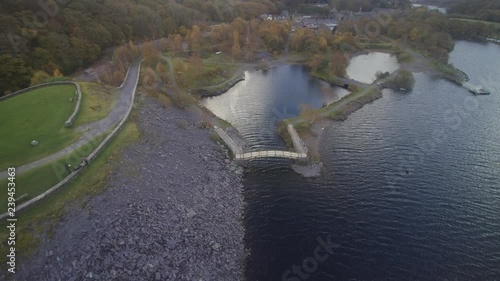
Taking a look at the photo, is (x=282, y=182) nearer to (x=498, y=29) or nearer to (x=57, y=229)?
(x=57, y=229)

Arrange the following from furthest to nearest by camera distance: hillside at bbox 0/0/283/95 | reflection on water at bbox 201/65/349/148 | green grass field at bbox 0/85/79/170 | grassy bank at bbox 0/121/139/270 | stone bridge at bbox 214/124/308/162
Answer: reflection on water at bbox 201/65/349/148, hillside at bbox 0/0/283/95, stone bridge at bbox 214/124/308/162, green grass field at bbox 0/85/79/170, grassy bank at bbox 0/121/139/270

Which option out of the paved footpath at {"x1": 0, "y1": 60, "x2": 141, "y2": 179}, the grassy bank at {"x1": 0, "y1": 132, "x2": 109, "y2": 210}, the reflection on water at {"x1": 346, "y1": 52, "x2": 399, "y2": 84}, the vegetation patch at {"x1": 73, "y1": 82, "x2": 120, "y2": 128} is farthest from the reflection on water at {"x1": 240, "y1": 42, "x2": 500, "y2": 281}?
the reflection on water at {"x1": 346, "y1": 52, "x2": 399, "y2": 84}

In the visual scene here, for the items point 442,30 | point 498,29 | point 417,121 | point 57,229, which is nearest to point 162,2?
point 417,121

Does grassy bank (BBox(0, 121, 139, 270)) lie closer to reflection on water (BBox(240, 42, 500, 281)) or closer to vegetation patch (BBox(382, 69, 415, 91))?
reflection on water (BBox(240, 42, 500, 281))

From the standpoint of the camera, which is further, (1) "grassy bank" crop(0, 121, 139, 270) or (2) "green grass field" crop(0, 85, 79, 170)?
(2) "green grass field" crop(0, 85, 79, 170)

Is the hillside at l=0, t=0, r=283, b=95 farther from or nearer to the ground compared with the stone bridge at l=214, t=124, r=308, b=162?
farther from the ground

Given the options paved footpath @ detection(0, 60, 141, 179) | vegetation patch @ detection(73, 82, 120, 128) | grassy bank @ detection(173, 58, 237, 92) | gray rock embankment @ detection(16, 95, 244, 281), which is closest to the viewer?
gray rock embankment @ detection(16, 95, 244, 281)
